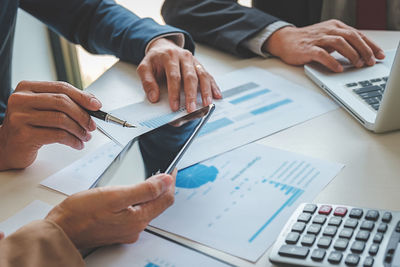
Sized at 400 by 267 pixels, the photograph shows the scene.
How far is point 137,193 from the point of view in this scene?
1.93 ft

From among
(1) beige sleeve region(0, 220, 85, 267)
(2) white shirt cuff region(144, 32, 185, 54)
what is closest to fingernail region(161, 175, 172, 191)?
(1) beige sleeve region(0, 220, 85, 267)

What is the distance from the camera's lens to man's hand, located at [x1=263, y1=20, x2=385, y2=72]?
1038 millimetres

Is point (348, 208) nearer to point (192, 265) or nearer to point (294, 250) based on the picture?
point (294, 250)

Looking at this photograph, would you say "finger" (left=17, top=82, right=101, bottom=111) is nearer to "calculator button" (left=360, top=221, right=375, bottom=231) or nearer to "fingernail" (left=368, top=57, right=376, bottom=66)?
"calculator button" (left=360, top=221, right=375, bottom=231)

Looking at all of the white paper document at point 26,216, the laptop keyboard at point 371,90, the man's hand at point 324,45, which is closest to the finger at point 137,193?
the white paper document at point 26,216

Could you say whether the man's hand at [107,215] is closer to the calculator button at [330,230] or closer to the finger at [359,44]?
the calculator button at [330,230]

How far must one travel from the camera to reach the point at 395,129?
0.82 m

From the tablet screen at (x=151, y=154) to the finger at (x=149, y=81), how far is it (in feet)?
0.56

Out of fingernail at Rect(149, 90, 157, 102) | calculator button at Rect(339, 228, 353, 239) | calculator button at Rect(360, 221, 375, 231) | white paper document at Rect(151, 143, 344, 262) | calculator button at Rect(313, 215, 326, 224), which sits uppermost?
calculator button at Rect(360, 221, 375, 231)

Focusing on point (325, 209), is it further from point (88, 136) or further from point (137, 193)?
point (88, 136)

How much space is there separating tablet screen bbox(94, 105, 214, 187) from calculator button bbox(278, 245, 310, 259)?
0.62 ft

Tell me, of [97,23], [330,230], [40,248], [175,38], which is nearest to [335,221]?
[330,230]

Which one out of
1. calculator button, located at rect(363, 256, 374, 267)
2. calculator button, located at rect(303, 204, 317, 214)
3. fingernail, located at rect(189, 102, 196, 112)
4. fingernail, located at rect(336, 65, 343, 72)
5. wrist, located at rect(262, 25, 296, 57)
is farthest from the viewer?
wrist, located at rect(262, 25, 296, 57)

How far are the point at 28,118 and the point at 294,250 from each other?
472 millimetres
